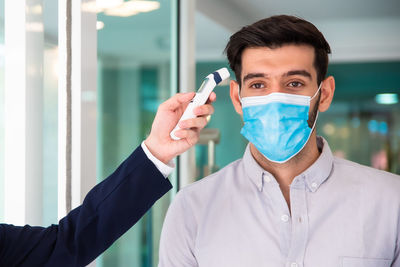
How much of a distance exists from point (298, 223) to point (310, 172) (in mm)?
143

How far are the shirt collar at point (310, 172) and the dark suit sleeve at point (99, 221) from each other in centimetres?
35

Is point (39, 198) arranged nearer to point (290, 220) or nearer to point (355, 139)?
point (290, 220)

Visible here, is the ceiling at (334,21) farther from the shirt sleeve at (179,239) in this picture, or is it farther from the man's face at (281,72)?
the shirt sleeve at (179,239)

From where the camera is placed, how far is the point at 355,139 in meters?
5.02

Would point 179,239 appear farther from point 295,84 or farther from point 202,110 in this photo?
point 295,84

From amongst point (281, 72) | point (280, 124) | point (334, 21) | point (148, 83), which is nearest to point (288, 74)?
point (281, 72)

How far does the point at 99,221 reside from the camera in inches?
38.3

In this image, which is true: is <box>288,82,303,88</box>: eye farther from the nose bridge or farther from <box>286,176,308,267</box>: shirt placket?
<box>286,176,308,267</box>: shirt placket

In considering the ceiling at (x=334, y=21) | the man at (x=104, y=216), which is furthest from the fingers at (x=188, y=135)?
the ceiling at (x=334, y=21)

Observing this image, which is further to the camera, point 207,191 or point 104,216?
point 207,191

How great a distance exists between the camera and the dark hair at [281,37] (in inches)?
50.9

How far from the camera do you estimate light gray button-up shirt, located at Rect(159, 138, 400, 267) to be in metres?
1.15

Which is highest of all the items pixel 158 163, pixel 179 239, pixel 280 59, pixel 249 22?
pixel 249 22

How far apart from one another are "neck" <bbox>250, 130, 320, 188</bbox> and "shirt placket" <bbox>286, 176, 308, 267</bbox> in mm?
72
